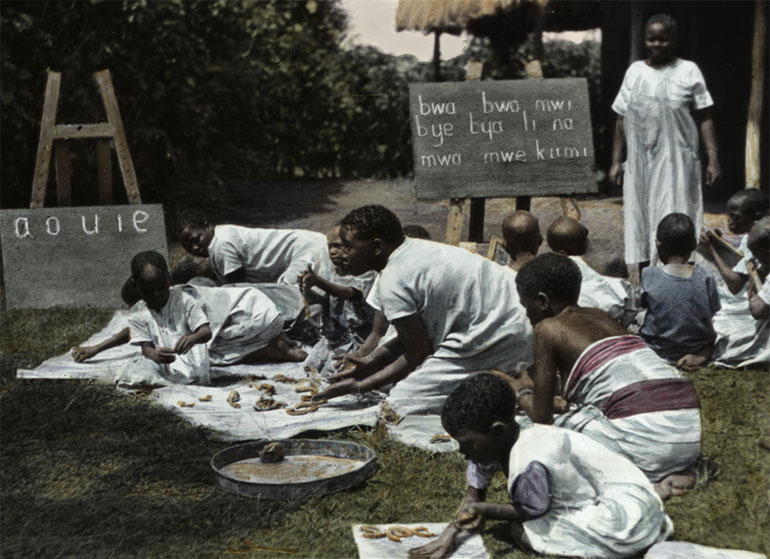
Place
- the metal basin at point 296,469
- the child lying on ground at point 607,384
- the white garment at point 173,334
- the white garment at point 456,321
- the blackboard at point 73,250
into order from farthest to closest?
the blackboard at point 73,250 → the white garment at point 173,334 → the white garment at point 456,321 → the metal basin at point 296,469 → the child lying on ground at point 607,384

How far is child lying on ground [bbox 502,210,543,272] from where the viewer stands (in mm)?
5910

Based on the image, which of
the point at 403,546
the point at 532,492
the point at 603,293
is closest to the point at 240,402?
the point at 403,546

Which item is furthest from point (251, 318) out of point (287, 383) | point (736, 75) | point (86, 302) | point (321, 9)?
point (736, 75)

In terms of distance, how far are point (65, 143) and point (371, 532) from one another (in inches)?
205

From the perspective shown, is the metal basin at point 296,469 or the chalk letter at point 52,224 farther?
the chalk letter at point 52,224

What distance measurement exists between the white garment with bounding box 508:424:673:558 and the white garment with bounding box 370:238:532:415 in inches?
62.3

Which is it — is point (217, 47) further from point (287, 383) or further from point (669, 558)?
point (669, 558)

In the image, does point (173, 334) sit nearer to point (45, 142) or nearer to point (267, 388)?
point (267, 388)

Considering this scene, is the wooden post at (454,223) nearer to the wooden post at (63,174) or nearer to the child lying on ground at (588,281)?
the child lying on ground at (588,281)

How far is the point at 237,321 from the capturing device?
6.53m

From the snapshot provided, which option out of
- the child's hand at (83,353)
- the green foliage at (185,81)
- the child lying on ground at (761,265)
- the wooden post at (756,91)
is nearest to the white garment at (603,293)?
the child lying on ground at (761,265)

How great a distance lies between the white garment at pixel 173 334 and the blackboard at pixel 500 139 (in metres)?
2.10

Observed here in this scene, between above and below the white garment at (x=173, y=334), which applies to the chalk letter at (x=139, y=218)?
above

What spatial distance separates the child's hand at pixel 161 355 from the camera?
6.02 meters
